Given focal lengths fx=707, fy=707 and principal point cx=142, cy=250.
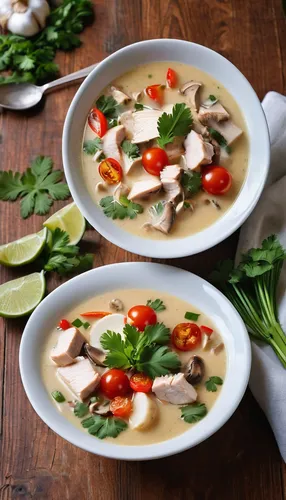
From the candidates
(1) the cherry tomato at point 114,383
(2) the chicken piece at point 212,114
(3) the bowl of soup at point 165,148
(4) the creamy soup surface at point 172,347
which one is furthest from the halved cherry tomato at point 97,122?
(1) the cherry tomato at point 114,383

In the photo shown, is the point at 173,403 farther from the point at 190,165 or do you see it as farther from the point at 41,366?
the point at 190,165

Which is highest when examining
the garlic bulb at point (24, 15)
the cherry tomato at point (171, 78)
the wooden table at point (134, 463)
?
the garlic bulb at point (24, 15)

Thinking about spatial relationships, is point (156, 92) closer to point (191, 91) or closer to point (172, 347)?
point (191, 91)

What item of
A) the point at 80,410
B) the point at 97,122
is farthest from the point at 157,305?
A: the point at 97,122

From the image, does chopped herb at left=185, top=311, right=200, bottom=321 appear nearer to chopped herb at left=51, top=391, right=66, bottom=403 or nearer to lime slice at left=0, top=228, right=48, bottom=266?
Answer: chopped herb at left=51, top=391, right=66, bottom=403

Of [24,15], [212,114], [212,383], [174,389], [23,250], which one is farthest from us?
[24,15]

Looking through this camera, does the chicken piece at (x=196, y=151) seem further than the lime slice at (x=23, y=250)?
No

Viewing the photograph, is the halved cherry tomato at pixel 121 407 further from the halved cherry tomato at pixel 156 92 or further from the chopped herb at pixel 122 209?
the halved cherry tomato at pixel 156 92
